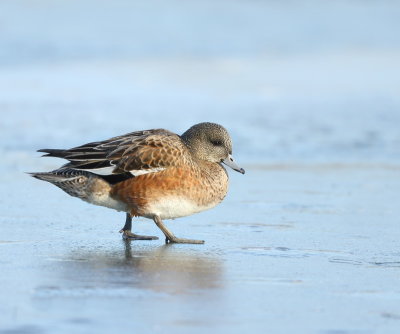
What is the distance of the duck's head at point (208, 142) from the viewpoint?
611cm

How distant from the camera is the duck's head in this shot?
611 cm

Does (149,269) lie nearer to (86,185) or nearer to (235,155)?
(86,185)

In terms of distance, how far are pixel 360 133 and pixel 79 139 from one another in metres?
3.27

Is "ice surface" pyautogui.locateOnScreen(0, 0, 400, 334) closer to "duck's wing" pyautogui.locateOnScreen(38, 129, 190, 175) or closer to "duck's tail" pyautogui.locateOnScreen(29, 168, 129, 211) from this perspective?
"duck's tail" pyautogui.locateOnScreen(29, 168, 129, 211)

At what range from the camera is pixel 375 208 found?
6789 millimetres

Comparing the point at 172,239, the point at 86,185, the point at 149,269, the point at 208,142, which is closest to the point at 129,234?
the point at 172,239

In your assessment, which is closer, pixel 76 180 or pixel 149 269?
pixel 149 269

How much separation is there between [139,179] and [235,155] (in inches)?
142

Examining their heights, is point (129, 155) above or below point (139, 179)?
above

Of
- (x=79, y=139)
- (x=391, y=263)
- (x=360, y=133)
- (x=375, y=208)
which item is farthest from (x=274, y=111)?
(x=391, y=263)

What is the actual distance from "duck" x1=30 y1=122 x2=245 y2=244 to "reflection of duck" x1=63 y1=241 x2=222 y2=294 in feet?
1.25

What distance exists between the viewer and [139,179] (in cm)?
572

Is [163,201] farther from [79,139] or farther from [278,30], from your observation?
[278,30]

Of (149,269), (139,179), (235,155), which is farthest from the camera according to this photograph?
(235,155)
